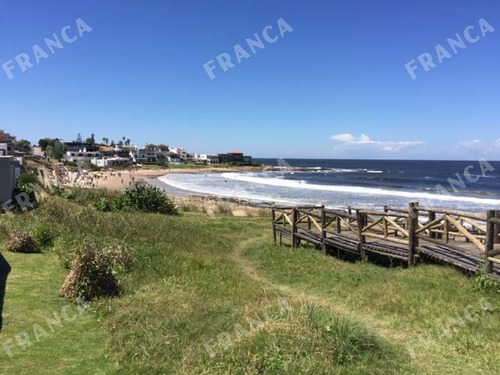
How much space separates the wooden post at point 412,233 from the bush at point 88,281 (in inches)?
279

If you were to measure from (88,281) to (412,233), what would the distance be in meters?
7.62

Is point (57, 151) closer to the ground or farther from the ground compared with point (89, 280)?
farther from the ground

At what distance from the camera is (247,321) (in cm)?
615

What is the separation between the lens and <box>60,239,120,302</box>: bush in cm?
771

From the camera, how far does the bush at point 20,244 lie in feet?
34.9

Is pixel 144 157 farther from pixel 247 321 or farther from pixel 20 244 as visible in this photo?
pixel 247 321

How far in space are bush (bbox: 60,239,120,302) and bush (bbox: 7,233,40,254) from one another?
3.62 metres

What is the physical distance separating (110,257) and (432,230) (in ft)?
29.2

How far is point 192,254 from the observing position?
12.6 metres

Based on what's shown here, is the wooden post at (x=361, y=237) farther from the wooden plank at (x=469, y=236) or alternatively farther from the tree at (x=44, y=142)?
the tree at (x=44, y=142)

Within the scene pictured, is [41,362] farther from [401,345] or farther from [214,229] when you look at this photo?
[214,229]

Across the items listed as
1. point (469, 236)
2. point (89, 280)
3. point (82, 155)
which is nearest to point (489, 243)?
point (469, 236)

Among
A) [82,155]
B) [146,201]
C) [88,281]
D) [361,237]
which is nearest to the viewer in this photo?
[88,281]

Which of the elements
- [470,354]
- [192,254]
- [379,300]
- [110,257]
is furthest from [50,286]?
[470,354]
